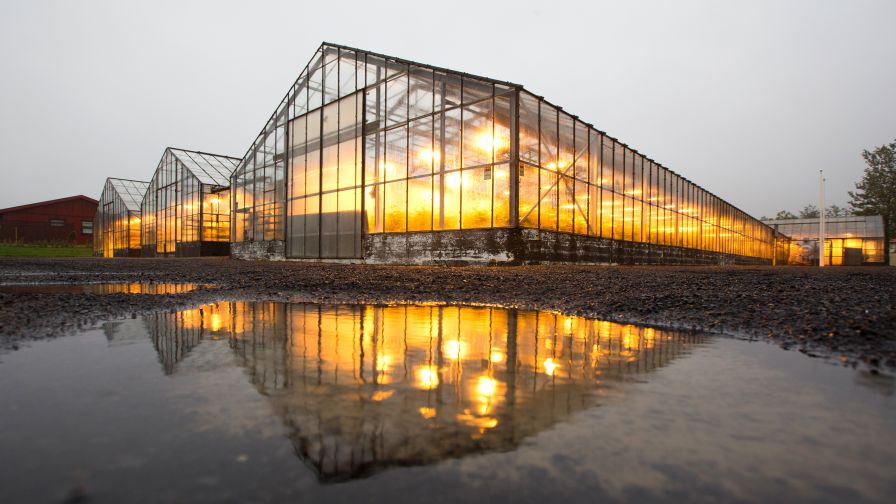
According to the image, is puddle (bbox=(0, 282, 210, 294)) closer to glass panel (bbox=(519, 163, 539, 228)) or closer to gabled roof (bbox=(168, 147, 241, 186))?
glass panel (bbox=(519, 163, 539, 228))

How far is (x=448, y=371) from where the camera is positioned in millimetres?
1913

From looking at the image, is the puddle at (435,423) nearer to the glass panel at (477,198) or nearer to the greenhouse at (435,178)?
the greenhouse at (435,178)

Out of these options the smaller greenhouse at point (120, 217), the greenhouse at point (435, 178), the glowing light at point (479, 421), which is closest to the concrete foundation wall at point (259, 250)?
the greenhouse at point (435, 178)

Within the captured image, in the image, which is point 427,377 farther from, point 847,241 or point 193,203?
point 847,241

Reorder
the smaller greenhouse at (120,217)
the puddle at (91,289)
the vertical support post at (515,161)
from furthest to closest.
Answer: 1. the smaller greenhouse at (120,217)
2. the vertical support post at (515,161)
3. the puddle at (91,289)

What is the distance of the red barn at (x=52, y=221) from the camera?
43.3 meters

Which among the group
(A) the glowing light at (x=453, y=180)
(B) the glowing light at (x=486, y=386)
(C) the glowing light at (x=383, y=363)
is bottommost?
(B) the glowing light at (x=486, y=386)

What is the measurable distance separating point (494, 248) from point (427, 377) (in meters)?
11.2

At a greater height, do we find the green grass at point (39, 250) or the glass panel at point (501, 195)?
the glass panel at point (501, 195)

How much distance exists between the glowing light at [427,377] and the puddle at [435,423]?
2cm

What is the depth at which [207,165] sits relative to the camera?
100.0ft

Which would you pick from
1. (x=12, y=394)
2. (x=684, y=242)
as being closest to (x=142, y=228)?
(x=684, y=242)

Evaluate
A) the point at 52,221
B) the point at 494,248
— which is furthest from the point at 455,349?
the point at 52,221

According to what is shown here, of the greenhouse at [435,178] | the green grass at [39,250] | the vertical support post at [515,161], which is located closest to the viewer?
the vertical support post at [515,161]
